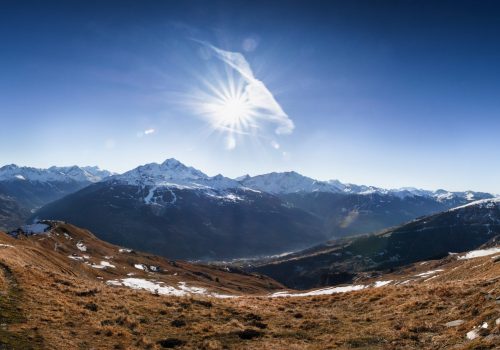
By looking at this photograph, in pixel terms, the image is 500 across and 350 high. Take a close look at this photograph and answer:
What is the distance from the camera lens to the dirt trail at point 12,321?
1814 centimetres

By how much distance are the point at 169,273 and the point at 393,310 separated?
145026 mm

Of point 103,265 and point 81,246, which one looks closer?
point 103,265

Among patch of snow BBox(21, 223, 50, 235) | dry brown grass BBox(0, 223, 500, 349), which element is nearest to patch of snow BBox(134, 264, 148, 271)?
patch of snow BBox(21, 223, 50, 235)

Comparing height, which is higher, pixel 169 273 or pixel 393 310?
pixel 393 310

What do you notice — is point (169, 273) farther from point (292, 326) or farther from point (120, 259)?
point (292, 326)

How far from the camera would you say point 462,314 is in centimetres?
2108

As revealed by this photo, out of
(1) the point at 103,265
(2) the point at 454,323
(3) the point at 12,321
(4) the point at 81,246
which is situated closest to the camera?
(2) the point at 454,323

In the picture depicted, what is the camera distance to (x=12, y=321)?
21.0 meters

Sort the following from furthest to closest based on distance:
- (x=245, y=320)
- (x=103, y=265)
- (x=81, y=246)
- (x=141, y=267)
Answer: (x=141, y=267), (x=81, y=246), (x=103, y=265), (x=245, y=320)

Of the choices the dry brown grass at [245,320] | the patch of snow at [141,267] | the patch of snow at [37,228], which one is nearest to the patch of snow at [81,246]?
the patch of snow at [37,228]

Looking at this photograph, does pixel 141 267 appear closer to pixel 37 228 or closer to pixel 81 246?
pixel 81 246

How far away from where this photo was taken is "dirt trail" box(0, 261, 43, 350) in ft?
59.5

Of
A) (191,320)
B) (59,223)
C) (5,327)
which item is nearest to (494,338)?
(191,320)

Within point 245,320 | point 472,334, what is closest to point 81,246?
point 245,320
